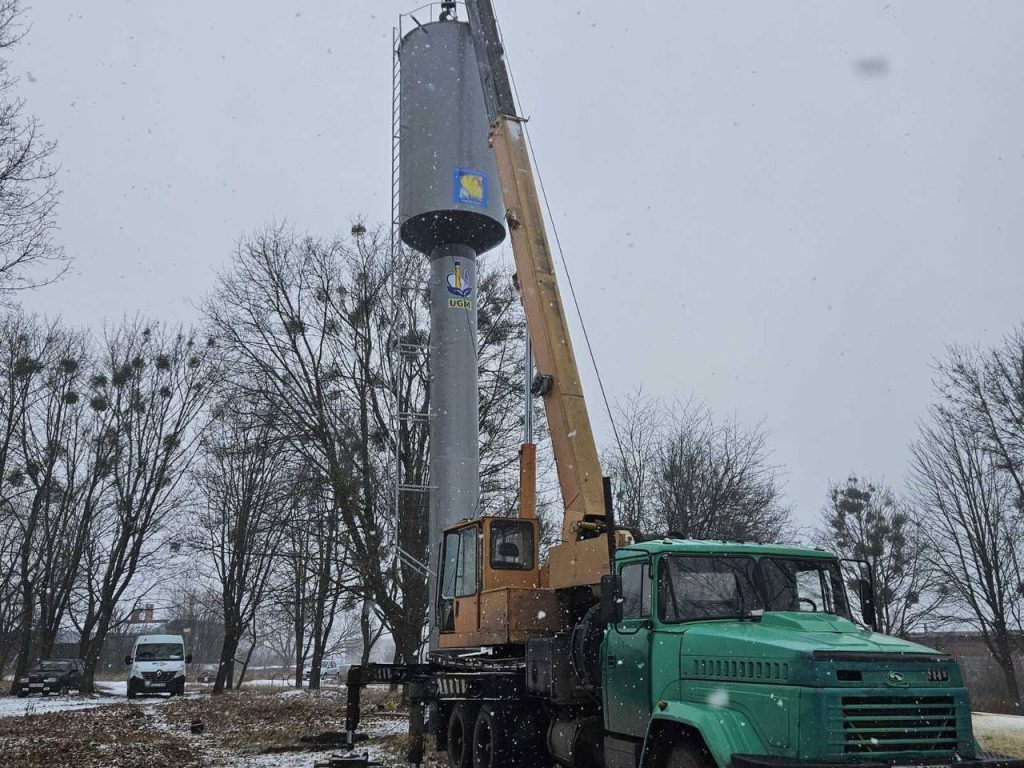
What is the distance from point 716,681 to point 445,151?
14.2m

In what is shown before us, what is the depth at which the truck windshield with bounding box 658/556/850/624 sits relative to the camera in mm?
7664

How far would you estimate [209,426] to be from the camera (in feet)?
118

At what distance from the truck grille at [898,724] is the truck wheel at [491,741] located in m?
5.07

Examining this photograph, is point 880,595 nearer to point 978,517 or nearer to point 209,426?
point 978,517

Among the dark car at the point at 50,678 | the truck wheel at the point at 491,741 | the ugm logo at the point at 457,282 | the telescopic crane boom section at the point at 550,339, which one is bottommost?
the dark car at the point at 50,678

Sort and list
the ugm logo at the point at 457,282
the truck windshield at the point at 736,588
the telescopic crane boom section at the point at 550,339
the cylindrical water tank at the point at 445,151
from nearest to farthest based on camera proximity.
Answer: the truck windshield at the point at 736,588
the telescopic crane boom section at the point at 550,339
the cylindrical water tank at the point at 445,151
the ugm logo at the point at 457,282

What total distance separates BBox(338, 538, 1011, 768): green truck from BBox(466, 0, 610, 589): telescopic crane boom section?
95 cm

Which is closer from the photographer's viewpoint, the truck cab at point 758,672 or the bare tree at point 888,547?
the truck cab at point 758,672

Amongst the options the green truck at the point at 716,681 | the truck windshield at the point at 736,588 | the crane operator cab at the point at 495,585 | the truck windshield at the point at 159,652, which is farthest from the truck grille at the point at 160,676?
the truck windshield at the point at 736,588

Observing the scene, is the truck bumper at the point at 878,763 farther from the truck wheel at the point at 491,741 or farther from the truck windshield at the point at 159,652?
the truck windshield at the point at 159,652

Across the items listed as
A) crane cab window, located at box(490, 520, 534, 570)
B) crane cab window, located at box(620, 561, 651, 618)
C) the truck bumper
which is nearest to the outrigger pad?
crane cab window, located at box(490, 520, 534, 570)

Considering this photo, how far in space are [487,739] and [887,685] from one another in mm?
5817

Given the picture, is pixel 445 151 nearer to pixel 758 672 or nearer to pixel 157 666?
pixel 758 672

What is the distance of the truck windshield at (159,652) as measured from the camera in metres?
32.0
